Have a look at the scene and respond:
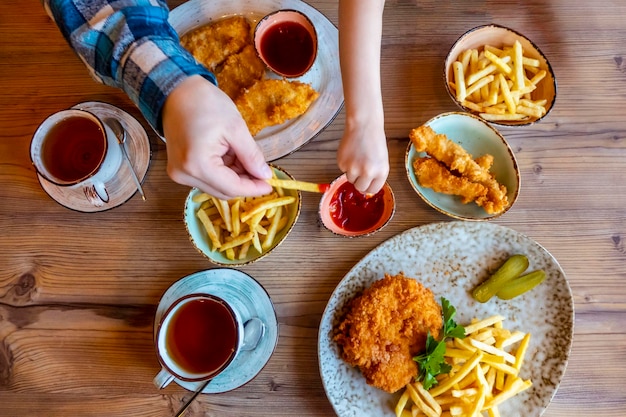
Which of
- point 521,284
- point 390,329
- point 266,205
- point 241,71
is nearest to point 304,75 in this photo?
point 241,71

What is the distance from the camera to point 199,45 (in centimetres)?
192

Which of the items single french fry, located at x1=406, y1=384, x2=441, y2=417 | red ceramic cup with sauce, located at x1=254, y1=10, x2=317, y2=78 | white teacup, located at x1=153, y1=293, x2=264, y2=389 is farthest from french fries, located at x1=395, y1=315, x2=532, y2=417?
red ceramic cup with sauce, located at x1=254, y1=10, x2=317, y2=78

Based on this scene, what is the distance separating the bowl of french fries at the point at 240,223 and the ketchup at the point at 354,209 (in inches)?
5.6

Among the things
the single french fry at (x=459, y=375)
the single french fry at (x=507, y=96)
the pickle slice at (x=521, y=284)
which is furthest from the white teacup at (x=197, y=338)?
the single french fry at (x=507, y=96)

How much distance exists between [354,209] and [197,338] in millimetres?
692

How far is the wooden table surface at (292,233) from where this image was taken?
1807 millimetres

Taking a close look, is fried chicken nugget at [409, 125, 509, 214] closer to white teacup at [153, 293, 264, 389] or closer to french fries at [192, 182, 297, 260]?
french fries at [192, 182, 297, 260]

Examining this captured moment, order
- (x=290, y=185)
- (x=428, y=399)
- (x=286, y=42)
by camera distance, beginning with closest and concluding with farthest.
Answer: (x=290, y=185) < (x=428, y=399) < (x=286, y=42)

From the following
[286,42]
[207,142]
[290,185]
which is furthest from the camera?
[286,42]

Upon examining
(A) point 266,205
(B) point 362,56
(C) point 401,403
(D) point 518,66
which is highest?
(B) point 362,56

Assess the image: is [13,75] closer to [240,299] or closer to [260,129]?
[260,129]

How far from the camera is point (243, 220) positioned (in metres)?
1.73

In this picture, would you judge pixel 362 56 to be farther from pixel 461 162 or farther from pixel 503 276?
pixel 503 276

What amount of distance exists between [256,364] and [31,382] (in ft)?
2.62
